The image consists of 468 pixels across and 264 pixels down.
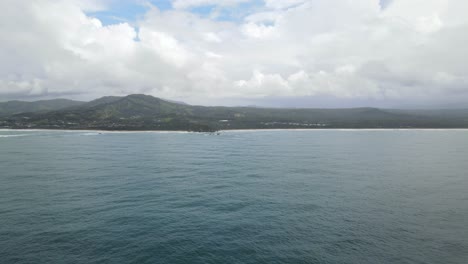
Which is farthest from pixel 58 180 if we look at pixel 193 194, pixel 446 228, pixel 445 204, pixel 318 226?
pixel 445 204

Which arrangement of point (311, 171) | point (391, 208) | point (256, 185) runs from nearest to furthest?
point (391, 208), point (256, 185), point (311, 171)

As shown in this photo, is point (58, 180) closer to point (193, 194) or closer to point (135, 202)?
point (135, 202)

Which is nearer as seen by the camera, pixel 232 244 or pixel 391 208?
pixel 232 244

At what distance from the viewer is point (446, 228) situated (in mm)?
39156

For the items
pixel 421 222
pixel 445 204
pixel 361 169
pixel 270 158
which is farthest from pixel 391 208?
pixel 270 158

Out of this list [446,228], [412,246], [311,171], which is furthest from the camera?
[311,171]

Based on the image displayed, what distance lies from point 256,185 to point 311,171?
76.1 ft

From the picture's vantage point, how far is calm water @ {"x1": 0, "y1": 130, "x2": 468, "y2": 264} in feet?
105

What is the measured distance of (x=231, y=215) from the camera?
144 feet

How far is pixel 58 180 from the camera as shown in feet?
216

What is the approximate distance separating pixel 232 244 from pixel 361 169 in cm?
6388

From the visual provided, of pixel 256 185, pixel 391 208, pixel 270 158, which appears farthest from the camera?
pixel 270 158

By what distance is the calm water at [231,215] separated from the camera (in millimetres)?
31969

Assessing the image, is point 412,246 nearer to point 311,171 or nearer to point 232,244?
point 232,244
